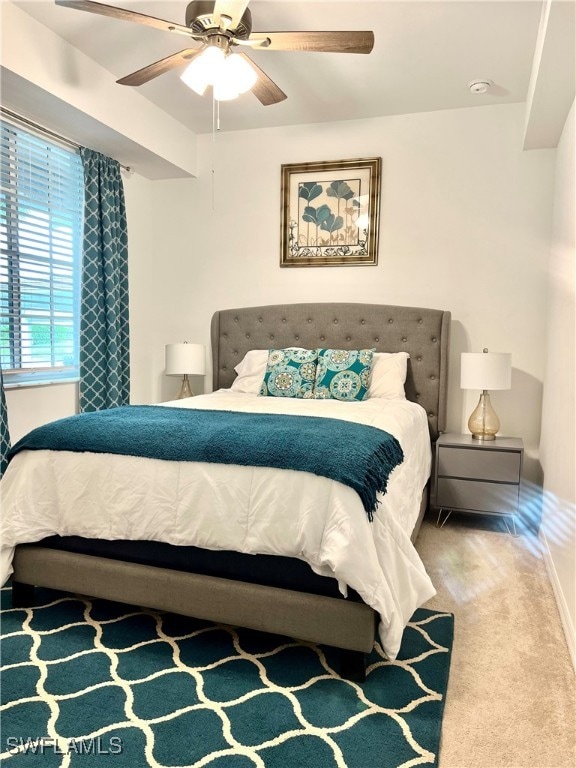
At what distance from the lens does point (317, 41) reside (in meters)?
2.35

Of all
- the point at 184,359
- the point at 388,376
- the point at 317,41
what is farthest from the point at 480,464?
the point at 317,41

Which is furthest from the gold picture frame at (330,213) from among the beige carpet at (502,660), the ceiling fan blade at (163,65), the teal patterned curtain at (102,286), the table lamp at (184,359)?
the beige carpet at (502,660)

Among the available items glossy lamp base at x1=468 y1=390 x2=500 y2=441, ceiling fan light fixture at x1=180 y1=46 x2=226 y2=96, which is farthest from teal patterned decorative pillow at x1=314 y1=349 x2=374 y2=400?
ceiling fan light fixture at x1=180 y1=46 x2=226 y2=96

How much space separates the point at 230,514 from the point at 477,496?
6.46 feet

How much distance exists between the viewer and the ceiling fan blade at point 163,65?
2498 millimetres

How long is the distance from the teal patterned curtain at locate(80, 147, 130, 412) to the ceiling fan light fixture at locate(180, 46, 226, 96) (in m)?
1.50

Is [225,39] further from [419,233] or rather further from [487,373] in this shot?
[487,373]

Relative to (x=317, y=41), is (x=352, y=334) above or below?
below

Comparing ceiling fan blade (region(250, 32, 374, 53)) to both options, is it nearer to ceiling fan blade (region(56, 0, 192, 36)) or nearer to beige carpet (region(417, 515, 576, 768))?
ceiling fan blade (region(56, 0, 192, 36))

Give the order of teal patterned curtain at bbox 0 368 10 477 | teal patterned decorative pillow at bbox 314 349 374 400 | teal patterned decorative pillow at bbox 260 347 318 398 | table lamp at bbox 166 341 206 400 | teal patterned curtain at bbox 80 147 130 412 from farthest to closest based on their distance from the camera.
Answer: table lamp at bbox 166 341 206 400 < teal patterned curtain at bbox 80 147 130 412 < teal patterned decorative pillow at bbox 260 347 318 398 < teal patterned decorative pillow at bbox 314 349 374 400 < teal patterned curtain at bbox 0 368 10 477

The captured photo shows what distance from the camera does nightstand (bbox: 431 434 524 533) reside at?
3287mm

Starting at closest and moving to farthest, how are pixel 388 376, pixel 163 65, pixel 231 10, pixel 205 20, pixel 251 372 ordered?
pixel 231 10, pixel 205 20, pixel 163 65, pixel 388 376, pixel 251 372

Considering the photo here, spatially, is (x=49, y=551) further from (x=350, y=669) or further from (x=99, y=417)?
(x=350, y=669)

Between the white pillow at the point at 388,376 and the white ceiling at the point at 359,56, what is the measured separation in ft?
5.58
